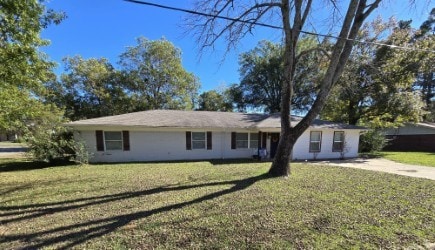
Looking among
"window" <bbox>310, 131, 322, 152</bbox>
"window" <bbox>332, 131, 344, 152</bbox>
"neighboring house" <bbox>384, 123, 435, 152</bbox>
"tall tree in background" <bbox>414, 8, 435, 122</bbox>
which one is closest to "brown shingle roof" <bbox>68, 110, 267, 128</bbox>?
"window" <bbox>310, 131, 322, 152</bbox>

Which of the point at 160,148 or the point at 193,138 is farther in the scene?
the point at 193,138

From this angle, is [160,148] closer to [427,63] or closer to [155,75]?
[155,75]

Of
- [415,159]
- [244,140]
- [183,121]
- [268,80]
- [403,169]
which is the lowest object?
[415,159]

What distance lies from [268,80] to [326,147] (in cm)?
1429

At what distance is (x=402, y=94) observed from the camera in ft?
58.4

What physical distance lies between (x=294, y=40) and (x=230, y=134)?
8.03 m

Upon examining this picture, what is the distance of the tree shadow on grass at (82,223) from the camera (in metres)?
3.83

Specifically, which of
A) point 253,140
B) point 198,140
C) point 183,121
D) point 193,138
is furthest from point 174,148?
point 253,140

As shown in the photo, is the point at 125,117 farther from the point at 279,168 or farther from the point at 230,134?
the point at 279,168

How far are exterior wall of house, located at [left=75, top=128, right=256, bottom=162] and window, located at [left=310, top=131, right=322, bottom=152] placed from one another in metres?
4.94

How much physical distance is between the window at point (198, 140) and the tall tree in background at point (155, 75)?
14011mm

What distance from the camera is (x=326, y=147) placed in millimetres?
15641

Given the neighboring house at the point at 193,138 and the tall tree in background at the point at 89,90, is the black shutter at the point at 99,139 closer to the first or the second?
the neighboring house at the point at 193,138

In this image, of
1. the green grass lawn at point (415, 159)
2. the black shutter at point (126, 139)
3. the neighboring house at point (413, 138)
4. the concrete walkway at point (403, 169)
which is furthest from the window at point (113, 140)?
the neighboring house at point (413, 138)
